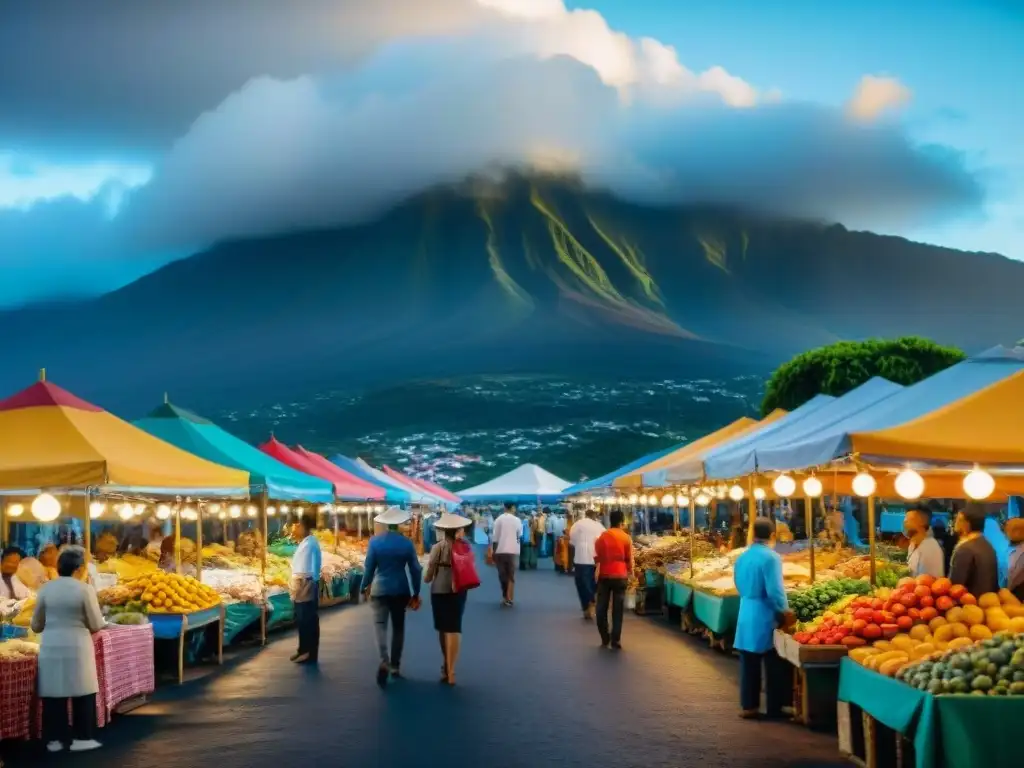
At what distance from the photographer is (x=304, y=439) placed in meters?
181

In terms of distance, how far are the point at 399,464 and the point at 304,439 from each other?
21.6 m

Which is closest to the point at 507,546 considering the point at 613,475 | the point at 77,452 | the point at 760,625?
the point at 613,475

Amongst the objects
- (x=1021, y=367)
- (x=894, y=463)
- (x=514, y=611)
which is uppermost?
(x=1021, y=367)

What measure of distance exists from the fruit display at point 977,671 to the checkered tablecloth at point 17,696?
650 cm

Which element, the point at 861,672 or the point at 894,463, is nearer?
the point at 861,672

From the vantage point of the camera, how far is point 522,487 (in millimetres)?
44719

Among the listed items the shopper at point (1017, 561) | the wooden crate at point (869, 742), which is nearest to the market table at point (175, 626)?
the wooden crate at point (869, 742)

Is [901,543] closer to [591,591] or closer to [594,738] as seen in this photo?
[591,591]

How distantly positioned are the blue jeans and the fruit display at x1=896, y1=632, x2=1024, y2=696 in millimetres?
13625

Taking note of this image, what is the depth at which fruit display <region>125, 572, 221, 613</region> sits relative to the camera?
535 inches

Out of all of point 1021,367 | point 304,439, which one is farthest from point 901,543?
point 304,439

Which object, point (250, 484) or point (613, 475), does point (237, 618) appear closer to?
point (250, 484)

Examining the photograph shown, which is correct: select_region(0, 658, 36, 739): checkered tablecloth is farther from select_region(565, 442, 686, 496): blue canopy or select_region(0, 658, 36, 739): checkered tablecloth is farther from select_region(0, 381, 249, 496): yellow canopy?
select_region(565, 442, 686, 496): blue canopy

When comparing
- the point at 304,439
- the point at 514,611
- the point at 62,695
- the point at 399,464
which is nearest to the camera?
the point at 62,695
